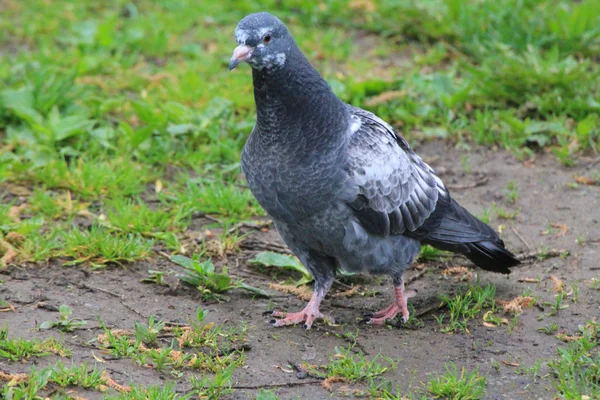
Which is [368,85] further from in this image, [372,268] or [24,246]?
[24,246]

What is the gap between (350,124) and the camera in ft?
15.8

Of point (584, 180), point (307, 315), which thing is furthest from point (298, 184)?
point (584, 180)

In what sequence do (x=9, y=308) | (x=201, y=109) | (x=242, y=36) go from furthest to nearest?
(x=201, y=109) < (x=9, y=308) < (x=242, y=36)

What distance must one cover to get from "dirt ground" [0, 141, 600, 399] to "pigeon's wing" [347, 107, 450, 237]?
0.60 m

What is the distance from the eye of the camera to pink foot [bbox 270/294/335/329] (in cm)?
494

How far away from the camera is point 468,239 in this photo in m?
5.19

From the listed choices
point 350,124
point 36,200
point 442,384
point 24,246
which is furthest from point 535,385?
point 36,200

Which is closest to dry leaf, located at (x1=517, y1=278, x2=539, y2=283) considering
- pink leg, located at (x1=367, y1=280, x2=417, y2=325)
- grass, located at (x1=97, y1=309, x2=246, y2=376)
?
pink leg, located at (x1=367, y1=280, x2=417, y2=325)

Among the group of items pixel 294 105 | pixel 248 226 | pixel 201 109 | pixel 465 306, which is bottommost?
pixel 465 306

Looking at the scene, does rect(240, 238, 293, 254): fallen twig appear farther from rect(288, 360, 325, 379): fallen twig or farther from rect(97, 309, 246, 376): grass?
rect(288, 360, 325, 379): fallen twig

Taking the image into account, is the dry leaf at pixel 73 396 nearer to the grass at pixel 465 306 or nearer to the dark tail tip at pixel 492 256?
the grass at pixel 465 306

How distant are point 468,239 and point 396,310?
648 millimetres

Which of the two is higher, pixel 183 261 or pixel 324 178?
pixel 324 178

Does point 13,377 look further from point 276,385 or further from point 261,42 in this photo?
point 261,42
